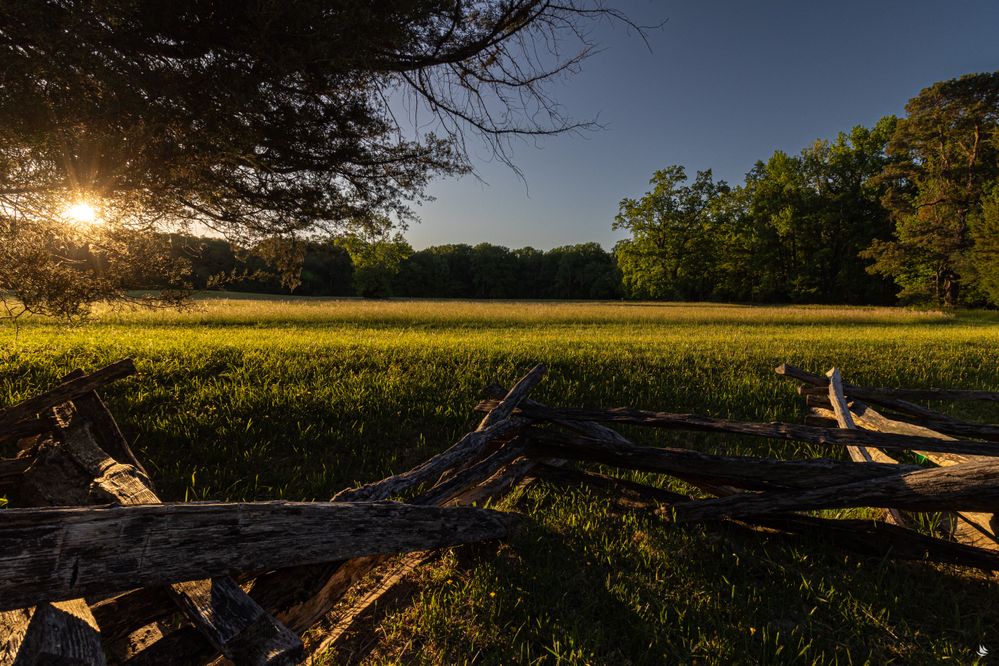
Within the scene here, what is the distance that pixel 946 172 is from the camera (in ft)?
99.5

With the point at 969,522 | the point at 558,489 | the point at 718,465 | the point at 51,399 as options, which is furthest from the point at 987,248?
the point at 51,399

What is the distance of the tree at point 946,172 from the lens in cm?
2805

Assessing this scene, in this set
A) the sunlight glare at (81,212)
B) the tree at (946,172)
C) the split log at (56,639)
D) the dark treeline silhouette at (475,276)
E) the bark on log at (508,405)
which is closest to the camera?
the split log at (56,639)

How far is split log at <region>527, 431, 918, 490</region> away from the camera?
239 cm

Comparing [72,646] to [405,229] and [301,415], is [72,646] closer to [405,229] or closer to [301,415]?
[301,415]

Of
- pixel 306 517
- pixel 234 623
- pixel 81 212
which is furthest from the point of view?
pixel 81 212

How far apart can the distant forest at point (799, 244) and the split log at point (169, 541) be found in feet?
15.7

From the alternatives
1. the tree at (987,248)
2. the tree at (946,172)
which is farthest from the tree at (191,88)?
the tree at (946,172)

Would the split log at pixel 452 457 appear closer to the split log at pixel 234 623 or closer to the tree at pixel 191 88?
the split log at pixel 234 623

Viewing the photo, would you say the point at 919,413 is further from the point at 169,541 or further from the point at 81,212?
the point at 81,212

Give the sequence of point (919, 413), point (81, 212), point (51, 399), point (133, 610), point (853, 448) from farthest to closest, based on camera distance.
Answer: point (81, 212) → point (919, 413) → point (853, 448) → point (51, 399) → point (133, 610)

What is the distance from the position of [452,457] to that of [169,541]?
1620mm

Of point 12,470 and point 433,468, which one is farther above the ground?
point 433,468

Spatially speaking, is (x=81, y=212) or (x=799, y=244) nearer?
(x=81, y=212)
